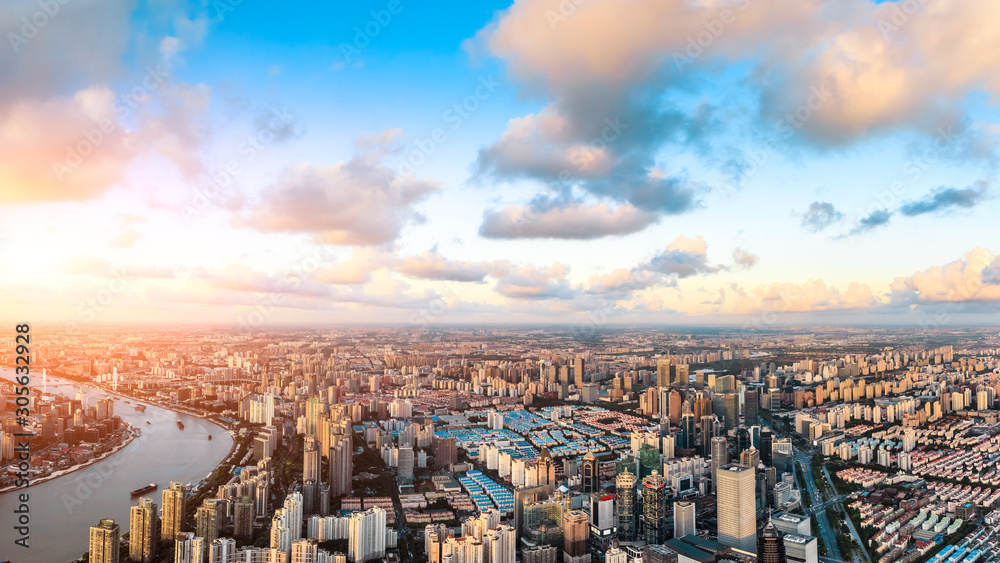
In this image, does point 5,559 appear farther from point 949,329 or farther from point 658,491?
point 949,329

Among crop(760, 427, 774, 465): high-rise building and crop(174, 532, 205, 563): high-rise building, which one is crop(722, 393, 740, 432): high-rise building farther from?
crop(174, 532, 205, 563): high-rise building

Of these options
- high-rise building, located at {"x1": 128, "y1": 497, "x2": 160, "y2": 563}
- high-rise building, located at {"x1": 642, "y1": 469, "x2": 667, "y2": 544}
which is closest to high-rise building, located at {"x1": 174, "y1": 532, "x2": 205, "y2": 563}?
high-rise building, located at {"x1": 128, "y1": 497, "x2": 160, "y2": 563}

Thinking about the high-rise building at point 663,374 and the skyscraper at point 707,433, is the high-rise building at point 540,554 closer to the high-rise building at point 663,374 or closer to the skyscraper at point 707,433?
the skyscraper at point 707,433

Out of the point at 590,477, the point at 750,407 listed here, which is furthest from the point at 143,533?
the point at 750,407

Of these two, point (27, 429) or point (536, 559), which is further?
point (27, 429)

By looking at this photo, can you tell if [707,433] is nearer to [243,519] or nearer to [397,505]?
[397,505]

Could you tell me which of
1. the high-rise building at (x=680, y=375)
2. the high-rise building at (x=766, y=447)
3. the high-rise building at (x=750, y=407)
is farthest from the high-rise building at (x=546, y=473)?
the high-rise building at (x=680, y=375)

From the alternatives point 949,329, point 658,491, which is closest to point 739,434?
point 658,491
